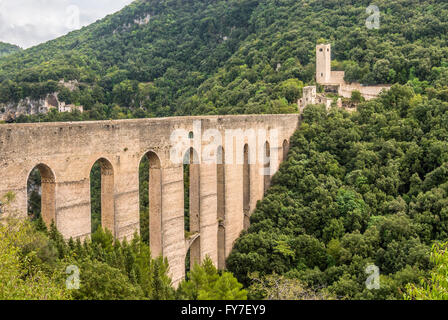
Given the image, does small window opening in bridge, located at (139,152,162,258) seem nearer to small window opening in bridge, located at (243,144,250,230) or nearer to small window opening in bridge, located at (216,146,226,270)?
small window opening in bridge, located at (216,146,226,270)

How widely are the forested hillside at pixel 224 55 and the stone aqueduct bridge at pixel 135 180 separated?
13.1 meters

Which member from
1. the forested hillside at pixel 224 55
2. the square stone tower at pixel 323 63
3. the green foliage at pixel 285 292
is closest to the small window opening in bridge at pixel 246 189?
the green foliage at pixel 285 292

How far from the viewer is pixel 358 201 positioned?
1153 inches

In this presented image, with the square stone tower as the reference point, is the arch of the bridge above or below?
below

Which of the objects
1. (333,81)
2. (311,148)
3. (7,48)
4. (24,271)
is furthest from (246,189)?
(7,48)

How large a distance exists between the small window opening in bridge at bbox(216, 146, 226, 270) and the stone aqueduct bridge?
2.3 inches

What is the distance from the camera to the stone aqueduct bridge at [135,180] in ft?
56.7

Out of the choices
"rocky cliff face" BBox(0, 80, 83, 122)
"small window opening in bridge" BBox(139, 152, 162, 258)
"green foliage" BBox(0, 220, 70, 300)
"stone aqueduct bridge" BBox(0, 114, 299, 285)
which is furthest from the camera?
"rocky cliff face" BBox(0, 80, 83, 122)

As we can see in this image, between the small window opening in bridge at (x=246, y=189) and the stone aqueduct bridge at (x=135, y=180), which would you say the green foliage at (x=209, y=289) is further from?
the small window opening in bridge at (x=246, y=189)

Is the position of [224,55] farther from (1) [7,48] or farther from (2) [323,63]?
(1) [7,48]

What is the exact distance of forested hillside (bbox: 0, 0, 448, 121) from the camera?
4653cm

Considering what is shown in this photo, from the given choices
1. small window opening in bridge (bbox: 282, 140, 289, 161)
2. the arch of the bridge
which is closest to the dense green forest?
small window opening in bridge (bbox: 282, 140, 289, 161)
